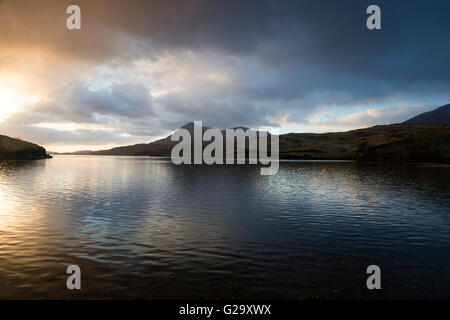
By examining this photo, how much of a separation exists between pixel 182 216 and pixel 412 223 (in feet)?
79.2

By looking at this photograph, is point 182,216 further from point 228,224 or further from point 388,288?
point 388,288

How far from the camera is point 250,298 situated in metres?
14.4

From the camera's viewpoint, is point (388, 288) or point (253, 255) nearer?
point (388, 288)

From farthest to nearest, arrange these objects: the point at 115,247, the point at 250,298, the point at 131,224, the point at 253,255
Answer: the point at 131,224 < the point at 115,247 < the point at 253,255 < the point at 250,298
